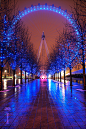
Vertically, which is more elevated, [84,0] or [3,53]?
[84,0]

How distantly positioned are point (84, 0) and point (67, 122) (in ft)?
41.8

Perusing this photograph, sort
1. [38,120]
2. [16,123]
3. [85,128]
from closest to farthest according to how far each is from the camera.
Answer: [85,128] < [16,123] < [38,120]

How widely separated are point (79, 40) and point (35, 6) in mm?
21355

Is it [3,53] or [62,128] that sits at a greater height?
[3,53]

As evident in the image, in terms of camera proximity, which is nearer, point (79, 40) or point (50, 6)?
point (79, 40)

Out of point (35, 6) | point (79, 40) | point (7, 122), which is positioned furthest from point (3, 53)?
point (35, 6)

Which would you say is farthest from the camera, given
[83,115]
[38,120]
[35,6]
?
[35,6]

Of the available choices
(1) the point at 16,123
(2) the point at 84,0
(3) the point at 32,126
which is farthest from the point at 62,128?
(2) the point at 84,0

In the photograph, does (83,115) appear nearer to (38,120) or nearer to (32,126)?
(38,120)

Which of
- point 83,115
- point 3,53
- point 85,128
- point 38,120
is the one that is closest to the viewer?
point 85,128

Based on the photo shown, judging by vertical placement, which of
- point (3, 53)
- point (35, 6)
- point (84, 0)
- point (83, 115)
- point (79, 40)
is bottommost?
point (83, 115)

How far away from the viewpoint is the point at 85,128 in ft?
16.8

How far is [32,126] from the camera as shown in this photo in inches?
212

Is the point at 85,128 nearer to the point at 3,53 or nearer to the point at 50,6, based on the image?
the point at 3,53
